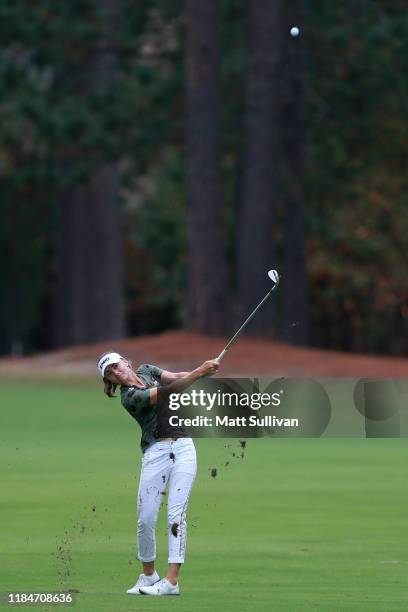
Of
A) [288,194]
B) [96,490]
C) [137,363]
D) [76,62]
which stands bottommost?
[96,490]

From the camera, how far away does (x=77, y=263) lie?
6756 cm

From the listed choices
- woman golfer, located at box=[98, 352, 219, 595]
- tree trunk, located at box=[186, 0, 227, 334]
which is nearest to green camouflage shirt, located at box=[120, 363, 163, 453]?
woman golfer, located at box=[98, 352, 219, 595]

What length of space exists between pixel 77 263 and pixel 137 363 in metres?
26.7

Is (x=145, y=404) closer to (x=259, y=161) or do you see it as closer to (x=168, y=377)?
(x=168, y=377)

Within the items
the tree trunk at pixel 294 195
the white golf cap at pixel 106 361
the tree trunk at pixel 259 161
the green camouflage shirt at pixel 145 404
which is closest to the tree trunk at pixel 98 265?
the tree trunk at pixel 294 195

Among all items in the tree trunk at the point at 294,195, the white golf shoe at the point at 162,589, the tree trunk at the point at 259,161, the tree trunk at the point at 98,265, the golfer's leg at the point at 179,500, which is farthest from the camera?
the tree trunk at the point at 98,265

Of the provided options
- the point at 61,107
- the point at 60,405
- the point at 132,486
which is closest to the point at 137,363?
the point at 60,405

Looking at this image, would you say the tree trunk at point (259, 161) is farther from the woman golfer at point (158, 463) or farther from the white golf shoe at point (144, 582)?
the woman golfer at point (158, 463)

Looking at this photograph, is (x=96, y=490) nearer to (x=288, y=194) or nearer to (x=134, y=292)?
(x=288, y=194)

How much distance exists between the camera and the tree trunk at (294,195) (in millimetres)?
51500

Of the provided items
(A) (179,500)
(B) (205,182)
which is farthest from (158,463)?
(B) (205,182)

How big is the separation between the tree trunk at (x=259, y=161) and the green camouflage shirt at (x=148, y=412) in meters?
32.4

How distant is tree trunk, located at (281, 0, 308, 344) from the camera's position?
51.5 m

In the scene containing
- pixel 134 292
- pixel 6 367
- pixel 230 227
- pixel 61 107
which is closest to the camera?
pixel 6 367
